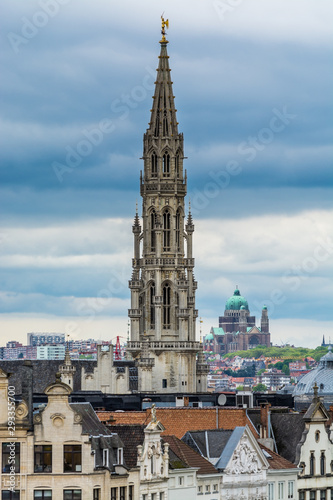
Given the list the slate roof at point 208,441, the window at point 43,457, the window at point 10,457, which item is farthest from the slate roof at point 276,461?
the window at point 10,457

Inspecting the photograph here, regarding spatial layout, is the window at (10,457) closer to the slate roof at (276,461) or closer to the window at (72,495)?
the window at (72,495)

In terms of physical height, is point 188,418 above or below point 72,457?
above

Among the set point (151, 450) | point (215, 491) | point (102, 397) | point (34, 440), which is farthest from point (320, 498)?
point (102, 397)

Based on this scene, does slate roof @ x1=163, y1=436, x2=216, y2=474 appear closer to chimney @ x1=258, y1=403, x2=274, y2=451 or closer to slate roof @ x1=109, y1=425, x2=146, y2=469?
slate roof @ x1=109, y1=425, x2=146, y2=469

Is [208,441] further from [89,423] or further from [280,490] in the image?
[89,423]

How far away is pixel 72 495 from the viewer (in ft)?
335

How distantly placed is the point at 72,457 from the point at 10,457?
3.17 metres

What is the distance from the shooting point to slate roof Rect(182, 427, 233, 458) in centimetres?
11612

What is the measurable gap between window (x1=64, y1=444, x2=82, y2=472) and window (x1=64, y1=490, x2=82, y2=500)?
1119 mm

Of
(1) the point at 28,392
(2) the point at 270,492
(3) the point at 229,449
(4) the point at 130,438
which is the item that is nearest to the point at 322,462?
(2) the point at 270,492

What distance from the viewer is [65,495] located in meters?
102

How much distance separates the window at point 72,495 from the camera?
102125 mm

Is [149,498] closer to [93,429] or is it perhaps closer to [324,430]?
[93,429]

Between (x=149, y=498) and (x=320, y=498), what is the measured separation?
17345 mm
